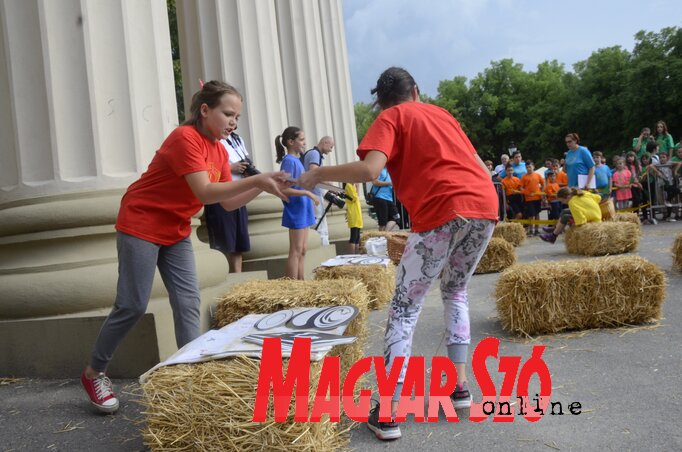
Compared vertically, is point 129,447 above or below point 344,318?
below

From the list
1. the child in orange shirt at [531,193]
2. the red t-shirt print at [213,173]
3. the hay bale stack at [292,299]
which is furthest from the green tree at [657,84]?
the red t-shirt print at [213,173]

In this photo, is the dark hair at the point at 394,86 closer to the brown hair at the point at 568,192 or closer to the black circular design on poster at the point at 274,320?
the black circular design on poster at the point at 274,320

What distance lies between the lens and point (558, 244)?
1343 centimetres

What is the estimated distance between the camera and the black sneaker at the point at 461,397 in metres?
3.40

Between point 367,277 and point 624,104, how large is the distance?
143 feet

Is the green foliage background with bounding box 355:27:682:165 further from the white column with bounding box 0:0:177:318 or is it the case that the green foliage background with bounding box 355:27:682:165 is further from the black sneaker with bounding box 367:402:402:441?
the black sneaker with bounding box 367:402:402:441

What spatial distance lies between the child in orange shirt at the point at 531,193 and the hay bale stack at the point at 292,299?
13386mm

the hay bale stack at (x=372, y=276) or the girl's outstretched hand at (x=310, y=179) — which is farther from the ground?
the girl's outstretched hand at (x=310, y=179)

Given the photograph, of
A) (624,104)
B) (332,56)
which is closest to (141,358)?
(332,56)

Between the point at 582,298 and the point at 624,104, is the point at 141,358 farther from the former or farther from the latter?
the point at 624,104

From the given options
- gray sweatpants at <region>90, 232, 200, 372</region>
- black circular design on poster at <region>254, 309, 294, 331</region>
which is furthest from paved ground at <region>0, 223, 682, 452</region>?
black circular design on poster at <region>254, 309, 294, 331</region>

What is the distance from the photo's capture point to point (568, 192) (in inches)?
440

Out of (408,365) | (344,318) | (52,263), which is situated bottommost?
(408,365)

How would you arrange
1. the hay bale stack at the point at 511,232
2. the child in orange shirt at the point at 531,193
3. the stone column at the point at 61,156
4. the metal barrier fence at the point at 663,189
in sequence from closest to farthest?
the stone column at the point at 61,156 < the hay bale stack at the point at 511,232 < the metal barrier fence at the point at 663,189 < the child in orange shirt at the point at 531,193
